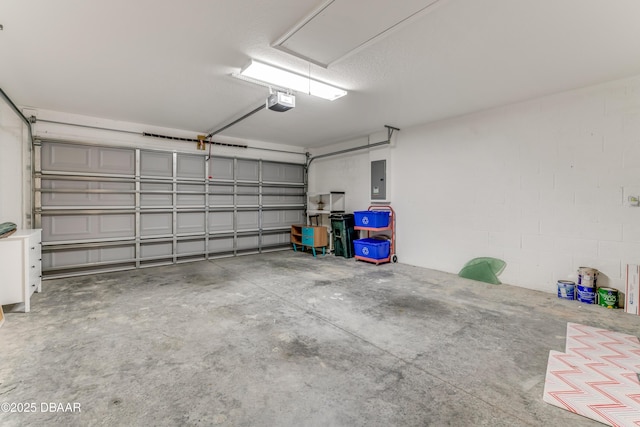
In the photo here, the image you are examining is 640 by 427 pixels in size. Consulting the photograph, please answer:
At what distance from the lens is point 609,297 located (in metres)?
3.31

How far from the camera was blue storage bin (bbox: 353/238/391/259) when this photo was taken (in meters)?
5.62

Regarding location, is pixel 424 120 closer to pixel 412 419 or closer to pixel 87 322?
pixel 412 419

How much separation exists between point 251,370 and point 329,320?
1087mm

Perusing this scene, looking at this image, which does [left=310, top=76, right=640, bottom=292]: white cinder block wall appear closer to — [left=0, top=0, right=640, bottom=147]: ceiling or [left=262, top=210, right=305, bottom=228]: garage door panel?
[left=0, top=0, right=640, bottom=147]: ceiling

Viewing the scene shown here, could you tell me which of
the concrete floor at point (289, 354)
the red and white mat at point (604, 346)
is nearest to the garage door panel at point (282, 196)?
the concrete floor at point (289, 354)

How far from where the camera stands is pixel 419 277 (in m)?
4.70

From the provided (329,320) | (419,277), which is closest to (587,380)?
(329,320)

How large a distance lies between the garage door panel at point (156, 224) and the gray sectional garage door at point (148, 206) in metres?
0.02

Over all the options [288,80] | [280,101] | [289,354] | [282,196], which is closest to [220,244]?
[282,196]

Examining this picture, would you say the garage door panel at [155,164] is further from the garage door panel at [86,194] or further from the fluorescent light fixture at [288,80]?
the fluorescent light fixture at [288,80]

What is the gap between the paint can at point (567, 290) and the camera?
11.9 ft

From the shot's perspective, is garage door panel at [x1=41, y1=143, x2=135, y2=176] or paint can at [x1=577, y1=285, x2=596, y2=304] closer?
paint can at [x1=577, y1=285, x2=596, y2=304]

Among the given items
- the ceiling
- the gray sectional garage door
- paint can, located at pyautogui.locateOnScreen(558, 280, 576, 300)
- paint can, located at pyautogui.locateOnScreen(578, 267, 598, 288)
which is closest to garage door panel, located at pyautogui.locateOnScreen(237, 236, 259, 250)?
the gray sectional garage door

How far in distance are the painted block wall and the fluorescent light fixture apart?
151 inches
